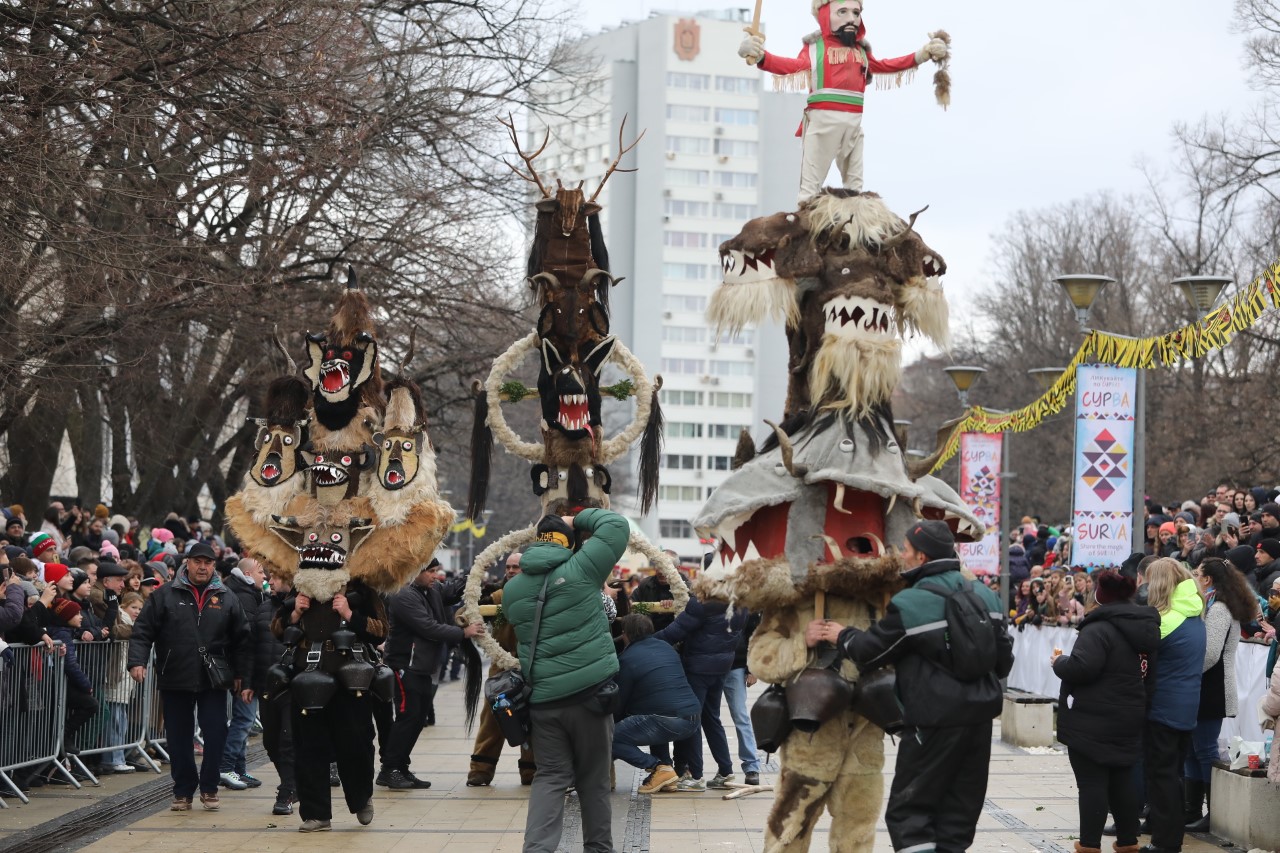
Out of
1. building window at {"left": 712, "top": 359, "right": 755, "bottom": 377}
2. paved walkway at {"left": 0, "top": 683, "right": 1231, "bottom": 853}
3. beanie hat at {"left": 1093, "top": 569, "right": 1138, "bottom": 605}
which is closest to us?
beanie hat at {"left": 1093, "top": 569, "right": 1138, "bottom": 605}

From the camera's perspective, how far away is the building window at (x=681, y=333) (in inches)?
3893

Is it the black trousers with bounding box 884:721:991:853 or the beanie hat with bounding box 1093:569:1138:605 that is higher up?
the beanie hat with bounding box 1093:569:1138:605

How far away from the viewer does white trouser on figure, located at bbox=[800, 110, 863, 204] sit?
33.3 ft

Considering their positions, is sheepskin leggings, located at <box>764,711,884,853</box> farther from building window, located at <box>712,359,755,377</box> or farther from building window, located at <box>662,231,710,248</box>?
building window, located at <box>712,359,755,377</box>

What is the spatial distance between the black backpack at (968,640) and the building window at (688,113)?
92.8 m

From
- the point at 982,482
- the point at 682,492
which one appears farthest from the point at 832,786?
the point at 682,492

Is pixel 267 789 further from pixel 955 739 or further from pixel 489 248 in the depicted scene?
pixel 489 248

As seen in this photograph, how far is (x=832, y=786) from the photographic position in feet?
29.5

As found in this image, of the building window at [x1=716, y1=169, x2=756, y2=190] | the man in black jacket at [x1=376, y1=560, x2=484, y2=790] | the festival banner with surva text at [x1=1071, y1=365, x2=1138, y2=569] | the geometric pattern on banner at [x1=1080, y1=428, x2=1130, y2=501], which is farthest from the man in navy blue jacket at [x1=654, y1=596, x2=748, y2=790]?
the building window at [x1=716, y1=169, x2=756, y2=190]

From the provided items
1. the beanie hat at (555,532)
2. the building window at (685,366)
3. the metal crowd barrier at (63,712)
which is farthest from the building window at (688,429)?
the beanie hat at (555,532)

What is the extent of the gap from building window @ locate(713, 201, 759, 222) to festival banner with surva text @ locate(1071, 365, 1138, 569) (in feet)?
280

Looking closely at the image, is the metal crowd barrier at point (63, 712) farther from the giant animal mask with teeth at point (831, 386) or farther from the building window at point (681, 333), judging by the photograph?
the building window at point (681, 333)

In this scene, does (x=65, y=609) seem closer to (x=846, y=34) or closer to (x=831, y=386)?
(x=831, y=386)

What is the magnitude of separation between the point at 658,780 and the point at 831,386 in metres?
5.53
